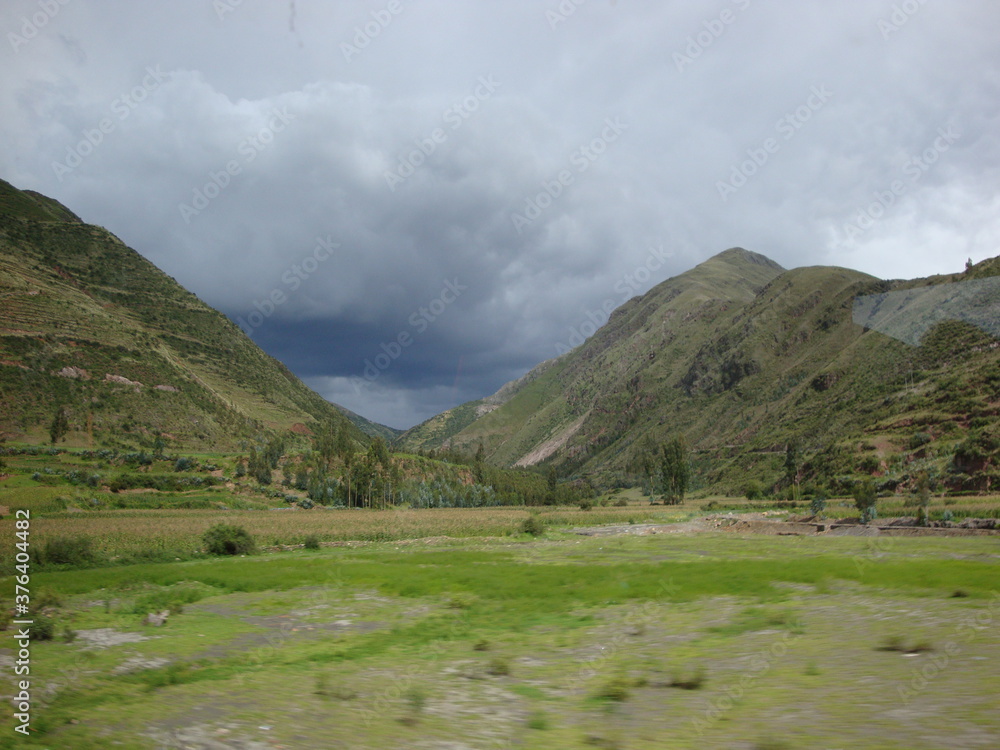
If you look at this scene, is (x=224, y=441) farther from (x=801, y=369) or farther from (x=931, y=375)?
(x=801, y=369)

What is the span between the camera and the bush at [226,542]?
41125mm

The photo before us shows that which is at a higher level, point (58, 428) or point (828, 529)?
point (58, 428)

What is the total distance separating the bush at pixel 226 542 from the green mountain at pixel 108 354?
3050 inches

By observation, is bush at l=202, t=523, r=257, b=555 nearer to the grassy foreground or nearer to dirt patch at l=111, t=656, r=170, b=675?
the grassy foreground

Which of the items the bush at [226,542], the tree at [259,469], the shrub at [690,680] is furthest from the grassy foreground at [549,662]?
the tree at [259,469]

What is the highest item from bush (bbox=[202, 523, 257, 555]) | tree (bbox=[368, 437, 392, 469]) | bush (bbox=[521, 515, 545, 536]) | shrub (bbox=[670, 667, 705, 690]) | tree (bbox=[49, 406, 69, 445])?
tree (bbox=[49, 406, 69, 445])

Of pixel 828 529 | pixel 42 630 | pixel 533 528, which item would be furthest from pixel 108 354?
pixel 828 529

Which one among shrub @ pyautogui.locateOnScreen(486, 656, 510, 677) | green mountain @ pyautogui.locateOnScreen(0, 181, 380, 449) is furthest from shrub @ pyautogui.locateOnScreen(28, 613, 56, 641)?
green mountain @ pyautogui.locateOnScreen(0, 181, 380, 449)

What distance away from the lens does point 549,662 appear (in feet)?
40.6

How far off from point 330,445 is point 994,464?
121 metres

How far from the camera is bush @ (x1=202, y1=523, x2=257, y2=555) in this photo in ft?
135

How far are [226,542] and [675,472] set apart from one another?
98093mm

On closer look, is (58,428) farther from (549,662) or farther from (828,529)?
(828,529)

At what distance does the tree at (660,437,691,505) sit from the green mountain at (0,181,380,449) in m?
101
